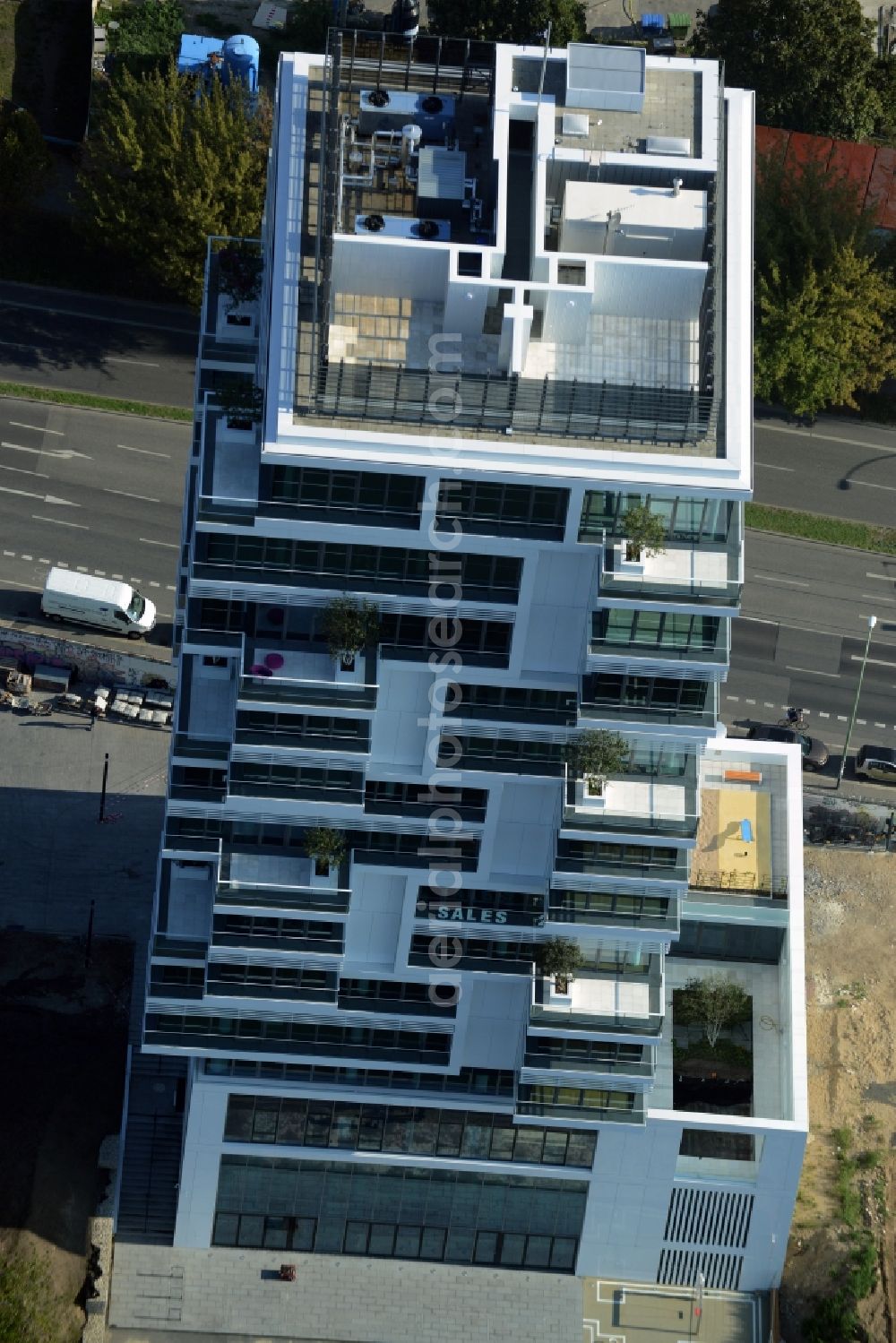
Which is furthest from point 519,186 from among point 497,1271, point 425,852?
point 497,1271

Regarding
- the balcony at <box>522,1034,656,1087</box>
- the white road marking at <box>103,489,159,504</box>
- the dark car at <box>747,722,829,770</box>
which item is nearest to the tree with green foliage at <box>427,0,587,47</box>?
the white road marking at <box>103,489,159,504</box>

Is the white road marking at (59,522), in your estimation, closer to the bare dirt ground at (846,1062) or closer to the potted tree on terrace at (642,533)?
the bare dirt ground at (846,1062)

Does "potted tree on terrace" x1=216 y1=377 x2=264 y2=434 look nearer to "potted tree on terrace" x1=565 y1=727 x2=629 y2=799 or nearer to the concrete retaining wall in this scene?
"potted tree on terrace" x1=565 y1=727 x2=629 y2=799

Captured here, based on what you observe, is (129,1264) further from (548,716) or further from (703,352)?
(703,352)

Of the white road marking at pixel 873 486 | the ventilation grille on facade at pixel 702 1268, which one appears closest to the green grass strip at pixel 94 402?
the white road marking at pixel 873 486

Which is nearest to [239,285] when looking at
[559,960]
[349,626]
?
[349,626]

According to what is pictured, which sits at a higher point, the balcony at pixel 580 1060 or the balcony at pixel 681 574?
the balcony at pixel 681 574

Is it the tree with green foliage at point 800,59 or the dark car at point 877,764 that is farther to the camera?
the tree with green foliage at point 800,59
